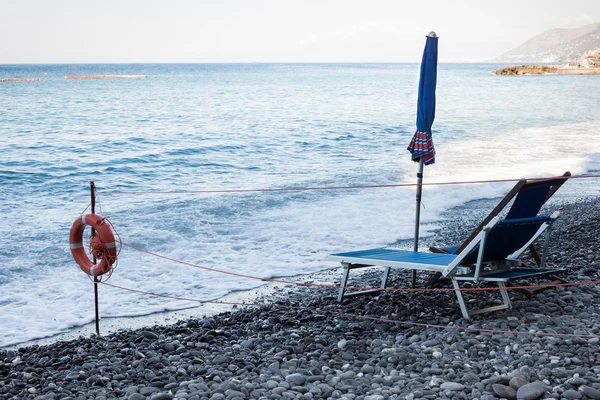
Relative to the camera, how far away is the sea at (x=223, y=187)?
291 inches

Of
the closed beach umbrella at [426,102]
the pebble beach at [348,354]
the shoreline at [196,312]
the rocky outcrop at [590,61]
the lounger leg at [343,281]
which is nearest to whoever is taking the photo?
the pebble beach at [348,354]

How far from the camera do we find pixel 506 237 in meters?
4.91

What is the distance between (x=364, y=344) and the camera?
460 cm

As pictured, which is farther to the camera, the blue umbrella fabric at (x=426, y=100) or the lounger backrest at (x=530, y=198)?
the blue umbrella fabric at (x=426, y=100)

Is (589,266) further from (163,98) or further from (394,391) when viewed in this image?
(163,98)

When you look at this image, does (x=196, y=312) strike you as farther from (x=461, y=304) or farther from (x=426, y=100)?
(x=426, y=100)

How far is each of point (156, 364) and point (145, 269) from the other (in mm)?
3537

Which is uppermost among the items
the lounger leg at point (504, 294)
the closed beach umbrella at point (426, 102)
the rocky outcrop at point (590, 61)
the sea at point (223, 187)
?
the rocky outcrop at point (590, 61)

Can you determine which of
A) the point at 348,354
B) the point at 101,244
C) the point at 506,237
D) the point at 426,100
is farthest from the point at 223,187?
the point at 348,354

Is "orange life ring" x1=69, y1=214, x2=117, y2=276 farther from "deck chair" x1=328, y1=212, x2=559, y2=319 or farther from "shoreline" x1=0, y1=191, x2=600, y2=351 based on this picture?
"deck chair" x1=328, y1=212, x2=559, y2=319

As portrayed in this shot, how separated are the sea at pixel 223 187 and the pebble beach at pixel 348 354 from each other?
124 centimetres

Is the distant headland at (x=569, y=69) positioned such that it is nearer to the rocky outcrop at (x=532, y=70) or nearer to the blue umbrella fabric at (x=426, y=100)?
the rocky outcrop at (x=532, y=70)

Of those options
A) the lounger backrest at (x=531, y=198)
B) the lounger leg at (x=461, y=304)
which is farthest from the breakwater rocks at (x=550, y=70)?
the lounger leg at (x=461, y=304)

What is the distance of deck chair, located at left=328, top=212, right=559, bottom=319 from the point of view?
15.6 ft
